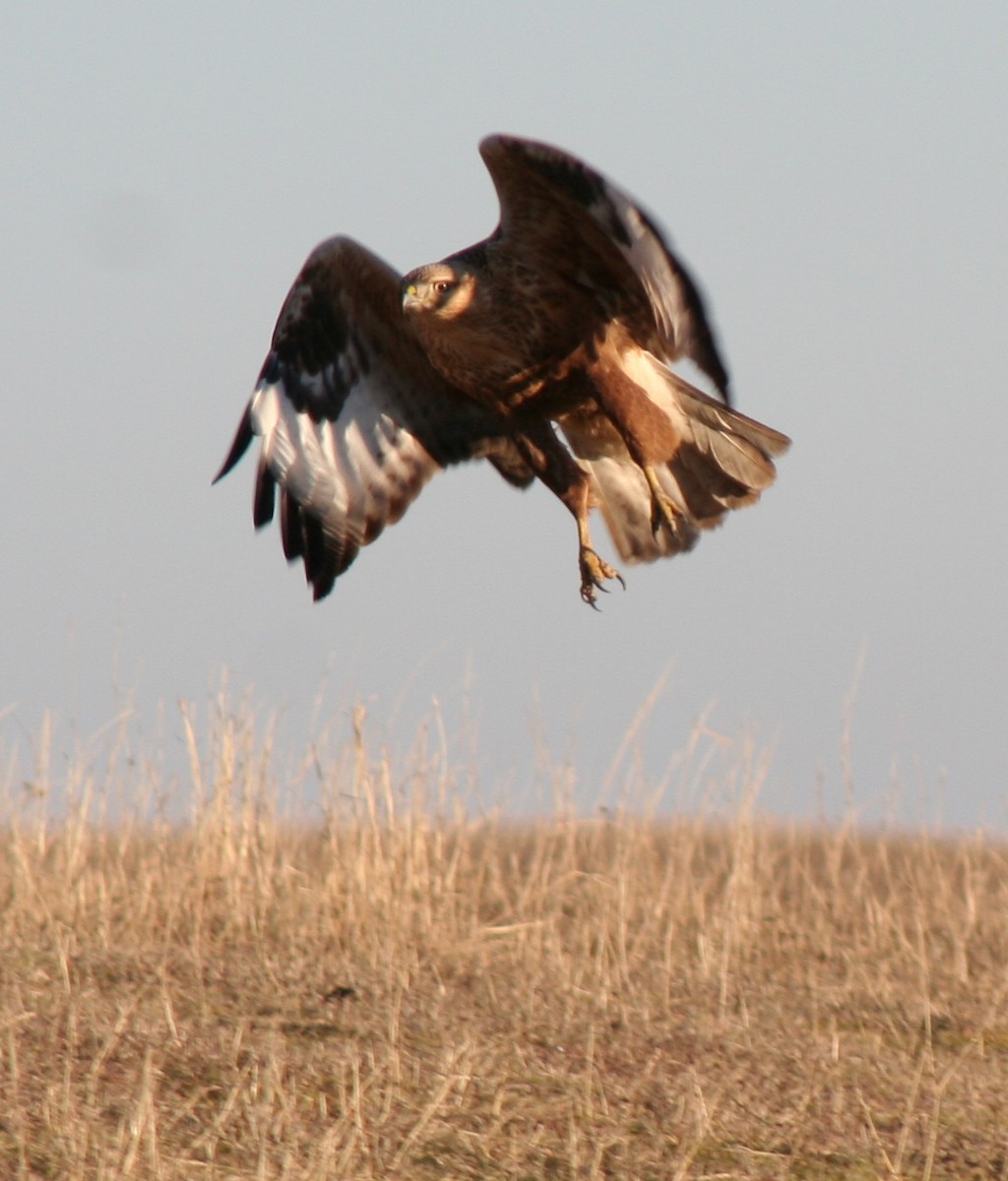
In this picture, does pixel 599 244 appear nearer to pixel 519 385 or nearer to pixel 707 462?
pixel 519 385

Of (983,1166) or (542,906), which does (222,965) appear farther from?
(983,1166)

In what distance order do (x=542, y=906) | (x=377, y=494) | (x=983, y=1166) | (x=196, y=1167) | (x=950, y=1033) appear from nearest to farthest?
(x=196, y=1167) < (x=983, y=1166) < (x=950, y=1033) < (x=377, y=494) < (x=542, y=906)

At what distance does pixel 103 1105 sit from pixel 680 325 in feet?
8.86

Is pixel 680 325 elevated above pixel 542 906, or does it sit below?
above

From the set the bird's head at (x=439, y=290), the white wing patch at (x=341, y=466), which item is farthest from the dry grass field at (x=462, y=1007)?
the bird's head at (x=439, y=290)

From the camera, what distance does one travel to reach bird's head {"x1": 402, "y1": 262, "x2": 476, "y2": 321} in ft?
19.5

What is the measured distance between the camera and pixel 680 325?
16.8 ft

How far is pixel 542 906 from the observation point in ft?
24.2

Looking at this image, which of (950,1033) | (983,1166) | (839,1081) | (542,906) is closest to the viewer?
(983,1166)

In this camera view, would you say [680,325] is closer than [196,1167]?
No

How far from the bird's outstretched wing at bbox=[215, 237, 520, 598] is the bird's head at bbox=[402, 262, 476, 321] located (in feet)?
2.09

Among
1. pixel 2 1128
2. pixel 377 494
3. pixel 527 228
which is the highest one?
pixel 527 228

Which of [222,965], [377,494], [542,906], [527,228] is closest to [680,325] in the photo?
[527,228]

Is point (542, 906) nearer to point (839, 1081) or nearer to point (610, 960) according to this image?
point (610, 960)
